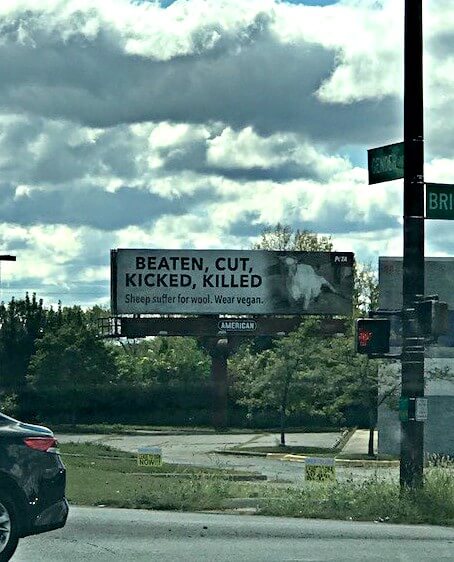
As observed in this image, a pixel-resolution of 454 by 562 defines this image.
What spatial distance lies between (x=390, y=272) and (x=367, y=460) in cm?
647

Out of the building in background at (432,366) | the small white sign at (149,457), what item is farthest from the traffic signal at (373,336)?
the building in background at (432,366)

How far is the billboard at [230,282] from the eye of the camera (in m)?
61.1

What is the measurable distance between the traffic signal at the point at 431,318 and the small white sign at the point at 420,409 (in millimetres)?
930

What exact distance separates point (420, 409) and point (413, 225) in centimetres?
261

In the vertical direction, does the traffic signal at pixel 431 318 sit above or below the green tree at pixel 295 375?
above

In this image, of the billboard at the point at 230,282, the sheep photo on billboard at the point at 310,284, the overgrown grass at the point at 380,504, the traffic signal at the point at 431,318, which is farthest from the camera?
the sheep photo on billboard at the point at 310,284

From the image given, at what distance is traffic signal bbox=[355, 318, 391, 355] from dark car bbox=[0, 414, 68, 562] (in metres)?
7.18

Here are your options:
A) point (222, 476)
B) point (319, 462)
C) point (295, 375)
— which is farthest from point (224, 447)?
point (319, 462)

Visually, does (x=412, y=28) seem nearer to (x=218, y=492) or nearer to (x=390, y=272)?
(x=218, y=492)

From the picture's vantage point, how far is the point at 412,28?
678 inches

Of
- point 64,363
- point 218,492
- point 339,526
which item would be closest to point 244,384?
point 64,363

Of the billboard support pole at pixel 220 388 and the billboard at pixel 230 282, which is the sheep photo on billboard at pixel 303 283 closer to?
the billboard at pixel 230 282

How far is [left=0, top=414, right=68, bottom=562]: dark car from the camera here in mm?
10961

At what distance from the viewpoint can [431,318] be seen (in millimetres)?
16812
